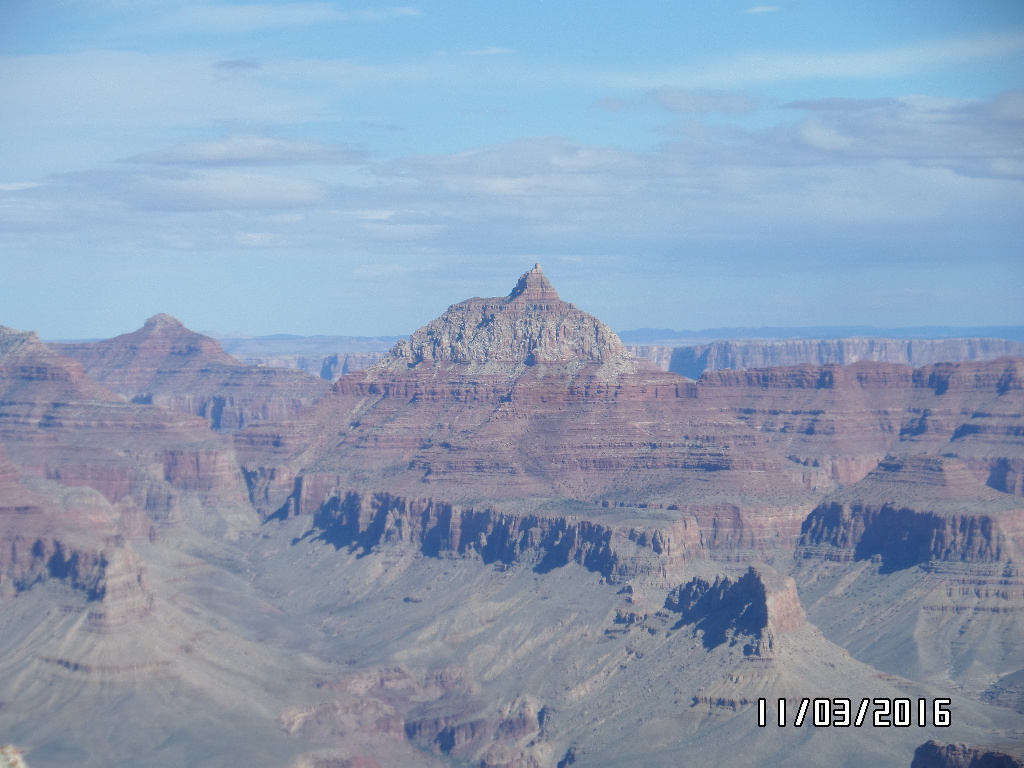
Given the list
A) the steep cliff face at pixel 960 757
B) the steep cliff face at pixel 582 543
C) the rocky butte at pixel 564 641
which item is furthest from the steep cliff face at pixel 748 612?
the steep cliff face at pixel 960 757

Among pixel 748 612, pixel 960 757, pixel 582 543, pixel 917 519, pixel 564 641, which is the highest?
pixel 917 519

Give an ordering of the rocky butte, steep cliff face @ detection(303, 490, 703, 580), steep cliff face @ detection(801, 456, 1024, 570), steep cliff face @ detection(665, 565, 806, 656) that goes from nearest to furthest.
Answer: the rocky butte, steep cliff face @ detection(665, 565, 806, 656), steep cliff face @ detection(303, 490, 703, 580), steep cliff face @ detection(801, 456, 1024, 570)

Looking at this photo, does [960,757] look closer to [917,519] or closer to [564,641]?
[564,641]

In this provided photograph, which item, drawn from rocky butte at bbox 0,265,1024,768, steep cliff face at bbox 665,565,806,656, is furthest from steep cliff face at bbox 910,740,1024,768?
steep cliff face at bbox 665,565,806,656

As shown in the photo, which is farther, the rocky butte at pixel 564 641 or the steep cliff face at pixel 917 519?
the steep cliff face at pixel 917 519

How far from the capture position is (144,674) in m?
153

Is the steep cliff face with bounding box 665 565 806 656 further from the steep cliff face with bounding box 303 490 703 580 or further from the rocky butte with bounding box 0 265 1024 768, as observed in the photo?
the steep cliff face with bounding box 303 490 703 580

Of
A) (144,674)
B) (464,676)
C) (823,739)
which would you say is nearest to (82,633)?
(144,674)

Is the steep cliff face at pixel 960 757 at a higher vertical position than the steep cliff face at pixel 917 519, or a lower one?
lower

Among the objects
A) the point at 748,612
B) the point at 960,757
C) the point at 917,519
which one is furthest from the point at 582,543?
the point at 960,757

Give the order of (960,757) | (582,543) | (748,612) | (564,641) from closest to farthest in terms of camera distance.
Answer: (960,757)
(748,612)
(564,641)
(582,543)

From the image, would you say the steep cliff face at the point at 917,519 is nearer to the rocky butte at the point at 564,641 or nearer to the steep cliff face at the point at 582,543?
the rocky butte at the point at 564,641

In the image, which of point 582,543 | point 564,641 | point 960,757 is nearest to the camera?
point 960,757

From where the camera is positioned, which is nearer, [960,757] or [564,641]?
[960,757]
